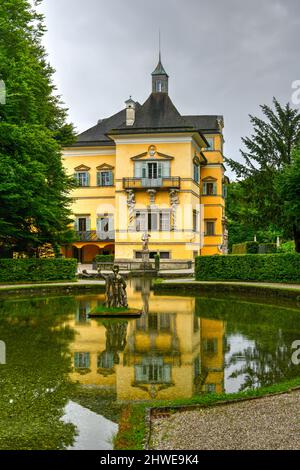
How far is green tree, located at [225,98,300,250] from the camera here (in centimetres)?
3234

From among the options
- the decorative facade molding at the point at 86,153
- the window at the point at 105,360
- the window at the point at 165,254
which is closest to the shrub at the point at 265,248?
the window at the point at 165,254

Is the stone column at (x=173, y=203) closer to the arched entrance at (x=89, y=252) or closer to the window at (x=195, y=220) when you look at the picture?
the window at (x=195, y=220)

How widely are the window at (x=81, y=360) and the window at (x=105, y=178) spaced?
39558 mm

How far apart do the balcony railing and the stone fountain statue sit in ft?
103

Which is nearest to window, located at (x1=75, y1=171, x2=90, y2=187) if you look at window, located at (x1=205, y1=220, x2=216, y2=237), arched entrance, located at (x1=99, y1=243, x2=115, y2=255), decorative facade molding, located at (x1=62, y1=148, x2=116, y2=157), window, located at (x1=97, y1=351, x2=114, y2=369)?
decorative facade molding, located at (x1=62, y1=148, x2=116, y2=157)

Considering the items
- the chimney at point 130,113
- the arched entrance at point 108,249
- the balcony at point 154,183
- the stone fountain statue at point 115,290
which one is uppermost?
the chimney at point 130,113

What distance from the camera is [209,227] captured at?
50812 millimetres

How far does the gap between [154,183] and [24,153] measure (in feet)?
65.1

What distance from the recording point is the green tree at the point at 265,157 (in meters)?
32.3

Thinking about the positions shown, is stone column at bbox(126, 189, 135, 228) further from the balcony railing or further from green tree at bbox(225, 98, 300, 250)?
green tree at bbox(225, 98, 300, 250)

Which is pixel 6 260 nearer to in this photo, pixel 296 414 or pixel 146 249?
pixel 146 249

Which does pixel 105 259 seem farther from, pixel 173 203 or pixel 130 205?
pixel 173 203
